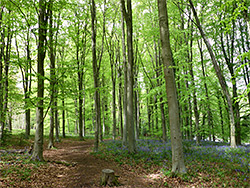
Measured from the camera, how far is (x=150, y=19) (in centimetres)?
1606

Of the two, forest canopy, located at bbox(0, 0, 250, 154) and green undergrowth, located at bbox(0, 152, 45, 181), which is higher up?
forest canopy, located at bbox(0, 0, 250, 154)

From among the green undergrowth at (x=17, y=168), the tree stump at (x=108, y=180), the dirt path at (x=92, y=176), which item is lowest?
the dirt path at (x=92, y=176)

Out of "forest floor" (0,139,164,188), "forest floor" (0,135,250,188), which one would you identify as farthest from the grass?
"forest floor" (0,139,164,188)

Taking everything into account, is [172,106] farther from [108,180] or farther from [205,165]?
[108,180]

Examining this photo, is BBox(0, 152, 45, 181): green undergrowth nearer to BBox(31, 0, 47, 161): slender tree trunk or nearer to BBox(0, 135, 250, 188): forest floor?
BBox(0, 135, 250, 188): forest floor


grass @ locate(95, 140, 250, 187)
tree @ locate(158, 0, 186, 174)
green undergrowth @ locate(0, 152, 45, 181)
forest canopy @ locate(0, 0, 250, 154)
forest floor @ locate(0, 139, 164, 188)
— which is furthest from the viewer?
forest canopy @ locate(0, 0, 250, 154)

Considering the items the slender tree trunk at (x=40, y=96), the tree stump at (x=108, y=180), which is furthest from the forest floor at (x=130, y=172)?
the slender tree trunk at (x=40, y=96)

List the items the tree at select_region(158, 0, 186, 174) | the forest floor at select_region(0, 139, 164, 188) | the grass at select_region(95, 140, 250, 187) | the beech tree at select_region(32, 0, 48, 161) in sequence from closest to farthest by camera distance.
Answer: the grass at select_region(95, 140, 250, 187)
the forest floor at select_region(0, 139, 164, 188)
the tree at select_region(158, 0, 186, 174)
the beech tree at select_region(32, 0, 48, 161)

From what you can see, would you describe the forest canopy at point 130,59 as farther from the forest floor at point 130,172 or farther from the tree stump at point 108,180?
the tree stump at point 108,180

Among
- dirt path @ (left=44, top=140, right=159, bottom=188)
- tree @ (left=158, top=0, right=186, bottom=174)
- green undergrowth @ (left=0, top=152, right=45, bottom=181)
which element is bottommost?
dirt path @ (left=44, top=140, right=159, bottom=188)

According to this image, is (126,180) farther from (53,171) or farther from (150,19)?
(150,19)

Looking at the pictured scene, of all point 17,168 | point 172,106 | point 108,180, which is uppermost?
point 172,106

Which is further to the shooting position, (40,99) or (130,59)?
(130,59)

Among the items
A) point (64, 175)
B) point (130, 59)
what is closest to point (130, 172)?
point (64, 175)
